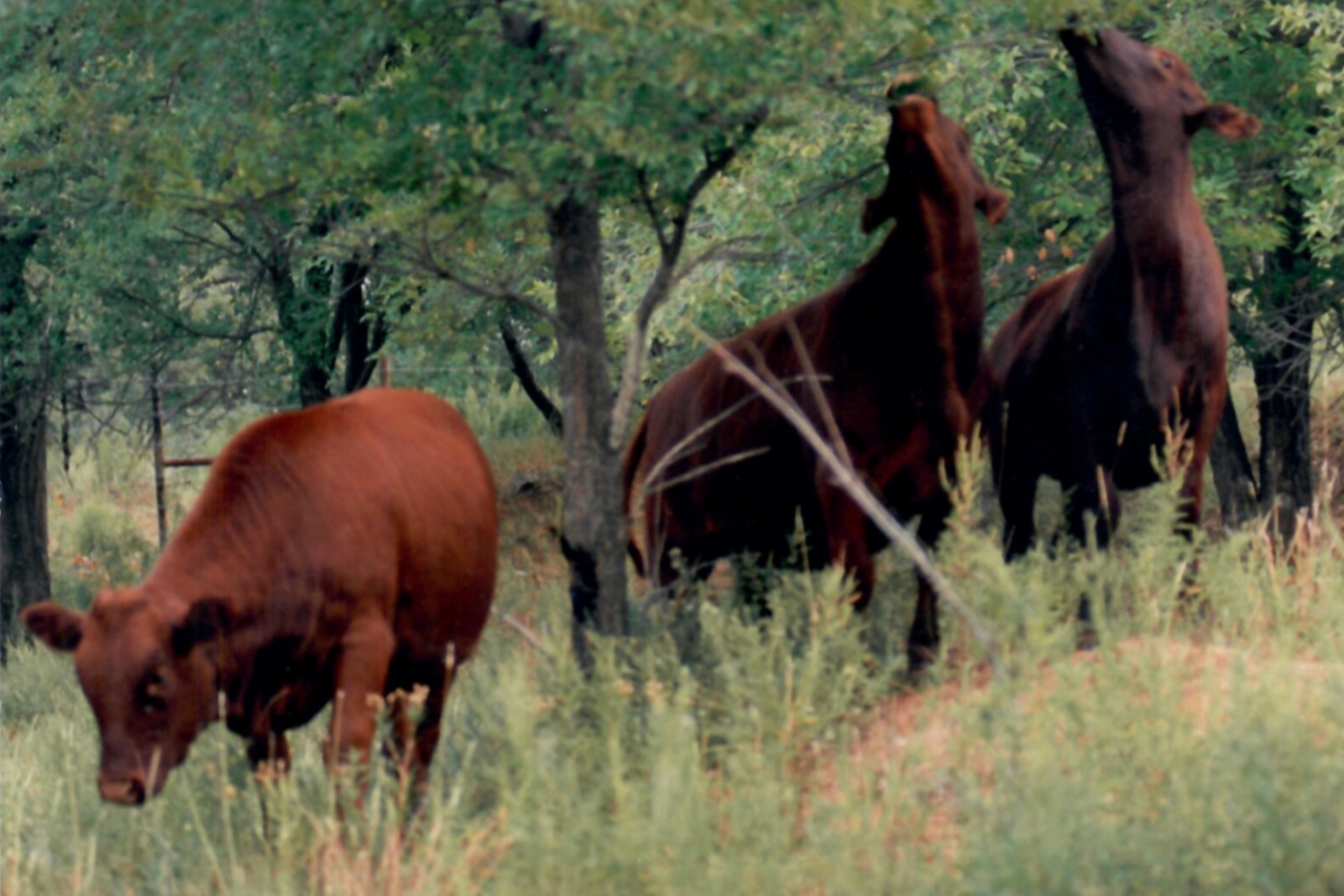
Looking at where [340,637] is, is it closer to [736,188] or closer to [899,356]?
[899,356]

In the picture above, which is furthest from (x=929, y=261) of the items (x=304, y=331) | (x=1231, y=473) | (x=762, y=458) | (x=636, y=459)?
(x=304, y=331)

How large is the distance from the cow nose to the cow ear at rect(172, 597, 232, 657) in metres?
0.41

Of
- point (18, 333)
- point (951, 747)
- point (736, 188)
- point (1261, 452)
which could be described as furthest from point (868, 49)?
point (18, 333)

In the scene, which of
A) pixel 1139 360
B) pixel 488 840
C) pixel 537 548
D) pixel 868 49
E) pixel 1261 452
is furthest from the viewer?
pixel 537 548

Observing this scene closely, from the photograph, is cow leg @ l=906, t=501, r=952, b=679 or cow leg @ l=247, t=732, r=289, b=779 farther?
cow leg @ l=906, t=501, r=952, b=679

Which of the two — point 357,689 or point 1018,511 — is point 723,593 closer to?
point 1018,511

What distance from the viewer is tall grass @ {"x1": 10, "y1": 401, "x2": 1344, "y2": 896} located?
14.7 ft

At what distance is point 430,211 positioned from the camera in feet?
22.3

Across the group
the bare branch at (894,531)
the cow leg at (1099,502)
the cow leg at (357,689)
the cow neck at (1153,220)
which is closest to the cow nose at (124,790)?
the cow leg at (357,689)

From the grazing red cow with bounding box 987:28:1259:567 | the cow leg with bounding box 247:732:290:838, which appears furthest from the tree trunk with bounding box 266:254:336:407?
the cow leg with bounding box 247:732:290:838

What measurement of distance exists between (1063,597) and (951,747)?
6.78ft

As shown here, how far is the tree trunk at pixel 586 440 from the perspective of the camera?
7.02 meters

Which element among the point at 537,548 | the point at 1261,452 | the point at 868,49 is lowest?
the point at 537,548

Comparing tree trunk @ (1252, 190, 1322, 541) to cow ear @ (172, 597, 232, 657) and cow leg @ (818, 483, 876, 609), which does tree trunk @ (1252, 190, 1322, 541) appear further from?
cow ear @ (172, 597, 232, 657)
